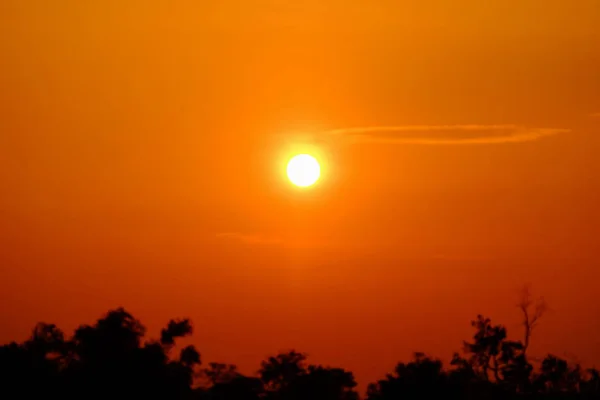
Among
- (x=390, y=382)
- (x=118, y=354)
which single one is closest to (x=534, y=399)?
(x=390, y=382)

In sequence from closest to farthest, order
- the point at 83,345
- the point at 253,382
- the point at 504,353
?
the point at 83,345 < the point at 253,382 < the point at 504,353

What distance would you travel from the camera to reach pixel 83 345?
5997cm

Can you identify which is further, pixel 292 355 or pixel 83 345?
pixel 292 355

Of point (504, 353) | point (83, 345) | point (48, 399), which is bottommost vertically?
point (48, 399)

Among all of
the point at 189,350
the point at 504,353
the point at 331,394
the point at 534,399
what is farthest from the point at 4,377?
the point at 504,353

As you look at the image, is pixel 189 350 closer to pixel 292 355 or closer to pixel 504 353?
pixel 292 355

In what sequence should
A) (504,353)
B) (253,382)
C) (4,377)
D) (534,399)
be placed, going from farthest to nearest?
1. (504,353)
2. (534,399)
3. (253,382)
4. (4,377)

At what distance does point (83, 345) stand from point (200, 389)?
7472mm

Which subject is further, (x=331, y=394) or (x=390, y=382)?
(x=331, y=394)

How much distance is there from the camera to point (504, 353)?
259 ft

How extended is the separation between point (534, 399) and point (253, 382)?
53.0 feet

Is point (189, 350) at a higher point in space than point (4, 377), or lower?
higher

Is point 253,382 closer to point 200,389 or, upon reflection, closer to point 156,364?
point 200,389

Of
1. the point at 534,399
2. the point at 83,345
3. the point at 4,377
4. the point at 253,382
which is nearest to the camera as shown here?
the point at 4,377
